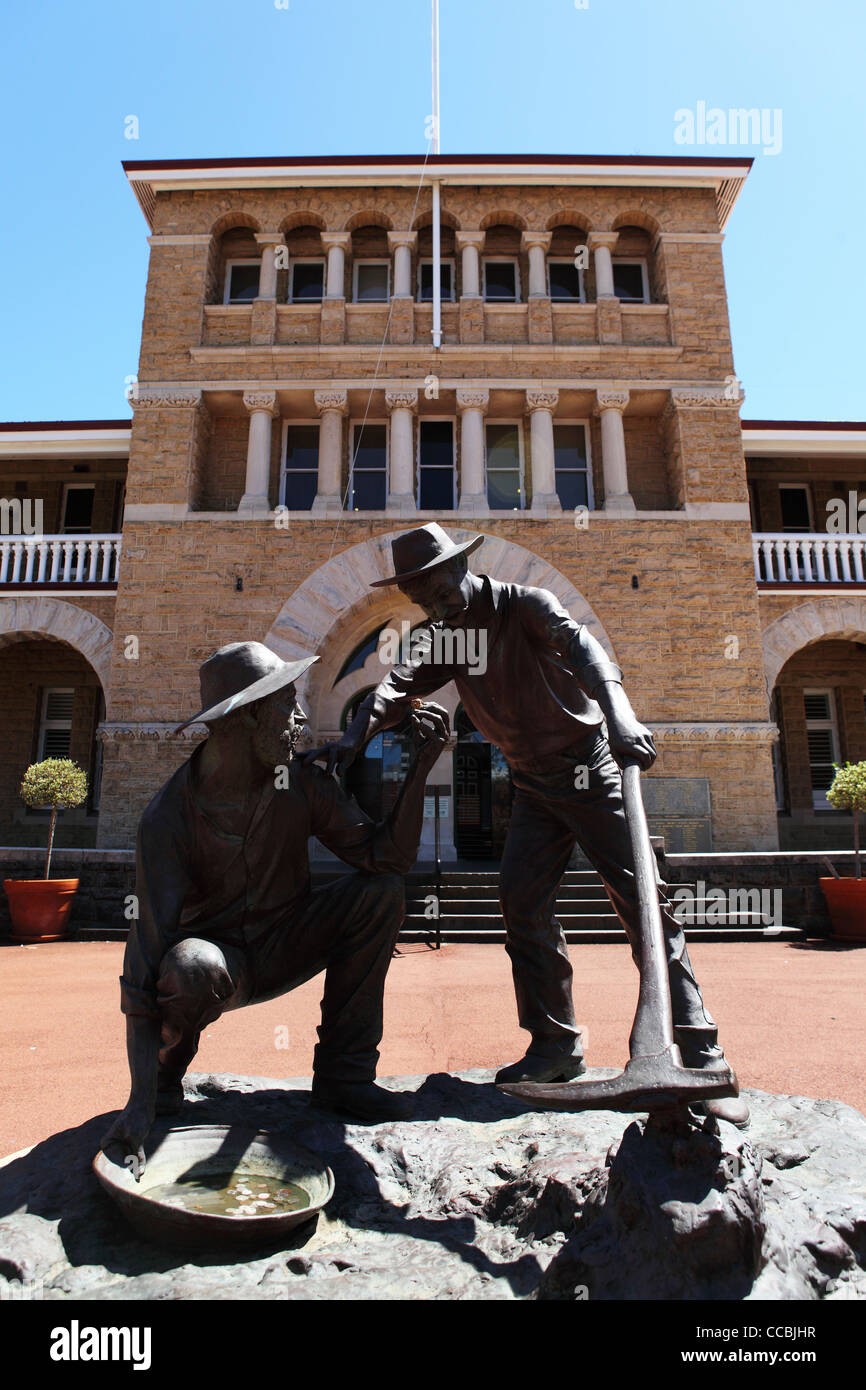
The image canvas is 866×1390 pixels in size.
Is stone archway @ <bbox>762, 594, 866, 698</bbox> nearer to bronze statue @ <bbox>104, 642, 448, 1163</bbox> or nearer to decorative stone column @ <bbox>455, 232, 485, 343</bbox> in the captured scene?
decorative stone column @ <bbox>455, 232, 485, 343</bbox>

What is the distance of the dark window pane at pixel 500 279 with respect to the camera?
15633 mm

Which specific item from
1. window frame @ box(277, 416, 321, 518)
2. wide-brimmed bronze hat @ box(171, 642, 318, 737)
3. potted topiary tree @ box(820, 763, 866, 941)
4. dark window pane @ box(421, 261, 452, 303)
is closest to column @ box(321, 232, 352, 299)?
dark window pane @ box(421, 261, 452, 303)

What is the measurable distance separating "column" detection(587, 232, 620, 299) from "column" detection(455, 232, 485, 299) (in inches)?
83.2

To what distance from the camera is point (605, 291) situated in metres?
14.9

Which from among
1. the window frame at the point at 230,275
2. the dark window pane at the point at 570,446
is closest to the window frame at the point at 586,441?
the dark window pane at the point at 570,446

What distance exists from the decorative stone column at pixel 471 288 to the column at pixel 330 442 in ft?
8.23

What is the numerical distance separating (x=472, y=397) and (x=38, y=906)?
10.4 m

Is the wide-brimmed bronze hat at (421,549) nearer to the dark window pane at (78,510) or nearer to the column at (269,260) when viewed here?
the column at (269,260)

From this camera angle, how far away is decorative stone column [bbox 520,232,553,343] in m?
14.7

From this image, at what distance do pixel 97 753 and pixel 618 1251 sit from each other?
15.9 meters

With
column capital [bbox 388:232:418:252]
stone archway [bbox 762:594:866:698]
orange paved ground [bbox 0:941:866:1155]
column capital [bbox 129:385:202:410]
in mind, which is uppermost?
column capital [bbox 388:232:418:252]

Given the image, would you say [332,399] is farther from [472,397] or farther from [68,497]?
[68,497]
